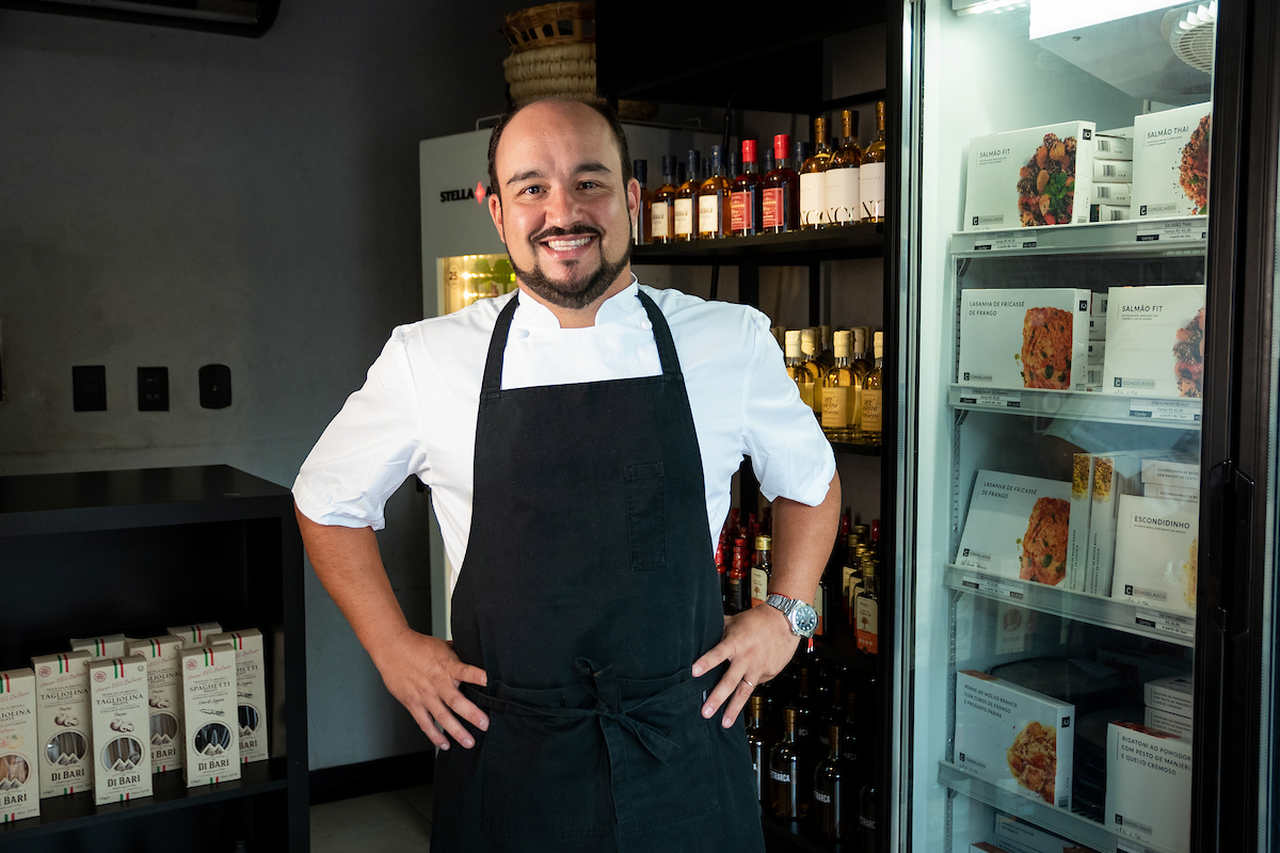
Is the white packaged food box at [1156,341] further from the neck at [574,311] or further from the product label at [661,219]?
the product label at [661,219]

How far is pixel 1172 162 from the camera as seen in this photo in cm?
197

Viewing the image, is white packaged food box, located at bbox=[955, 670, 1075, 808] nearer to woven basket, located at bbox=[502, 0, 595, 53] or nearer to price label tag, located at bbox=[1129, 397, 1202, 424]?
price label tag, located at bbox=[1129, 397, 1202, 424]

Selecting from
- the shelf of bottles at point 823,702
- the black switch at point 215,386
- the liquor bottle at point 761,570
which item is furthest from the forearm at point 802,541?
the black switch at point 215,386

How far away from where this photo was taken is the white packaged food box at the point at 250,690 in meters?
2.03

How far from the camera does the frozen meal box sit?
2.26m

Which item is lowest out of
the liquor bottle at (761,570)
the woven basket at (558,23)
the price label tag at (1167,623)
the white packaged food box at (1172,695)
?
the white packaged food box at (1172,695)

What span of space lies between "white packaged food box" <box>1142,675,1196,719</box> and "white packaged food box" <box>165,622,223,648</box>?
67.4 inches

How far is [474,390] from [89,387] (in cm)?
233

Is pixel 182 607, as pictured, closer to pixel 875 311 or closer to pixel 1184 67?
pixel 875 311

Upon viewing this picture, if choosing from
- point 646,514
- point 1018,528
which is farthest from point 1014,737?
point 646,514

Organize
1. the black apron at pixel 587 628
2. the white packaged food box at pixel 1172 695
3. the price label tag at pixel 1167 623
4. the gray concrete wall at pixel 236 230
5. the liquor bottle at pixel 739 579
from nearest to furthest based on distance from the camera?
1. the black apron at pixel 587 628
2. the price label tag at pixel 1167 623
3. the white packaged food box at pixel 1172 695
4. the liquor bottle at pixel 739 579
5. the gray concrete wall at pixel 236 230

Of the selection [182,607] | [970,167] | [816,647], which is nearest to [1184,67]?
[970,167]

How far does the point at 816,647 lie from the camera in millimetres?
2689

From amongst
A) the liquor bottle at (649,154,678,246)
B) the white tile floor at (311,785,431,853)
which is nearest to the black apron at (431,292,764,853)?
the liquor bottle at (649,154,678,246)
